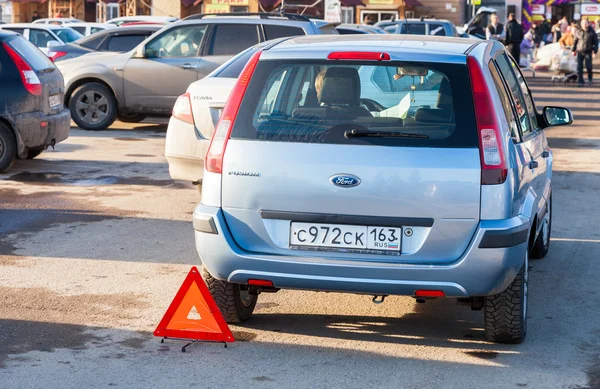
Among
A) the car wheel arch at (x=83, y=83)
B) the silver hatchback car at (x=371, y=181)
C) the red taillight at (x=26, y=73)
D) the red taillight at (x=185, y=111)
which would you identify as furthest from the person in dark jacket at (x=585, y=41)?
the silver hatchback car at (x=371, y=181)

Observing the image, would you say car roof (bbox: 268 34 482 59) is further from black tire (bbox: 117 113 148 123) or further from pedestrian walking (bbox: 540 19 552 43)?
pedestrian walking (bbox: 540 19 552 43)

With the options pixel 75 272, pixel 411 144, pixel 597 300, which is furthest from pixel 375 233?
pixel 75 272

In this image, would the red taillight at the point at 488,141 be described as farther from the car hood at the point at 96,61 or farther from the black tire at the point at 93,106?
the black tire at the point at 93,106

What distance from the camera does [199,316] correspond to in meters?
5.54

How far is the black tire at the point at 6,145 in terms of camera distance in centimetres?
1166

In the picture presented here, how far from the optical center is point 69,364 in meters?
5.23

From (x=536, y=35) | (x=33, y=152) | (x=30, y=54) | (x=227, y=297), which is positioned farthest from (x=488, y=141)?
(x=536, y=35)

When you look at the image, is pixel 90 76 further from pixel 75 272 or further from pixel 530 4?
pixel 530 4

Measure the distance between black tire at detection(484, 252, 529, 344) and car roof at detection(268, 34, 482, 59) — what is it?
1189 mm

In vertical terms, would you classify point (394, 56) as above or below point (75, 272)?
above

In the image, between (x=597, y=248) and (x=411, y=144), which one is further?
(x=597, y=248)

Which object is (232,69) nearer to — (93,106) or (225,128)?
(225,128)

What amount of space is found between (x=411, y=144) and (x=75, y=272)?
9.64 feet

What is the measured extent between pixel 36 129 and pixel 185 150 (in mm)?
3123
